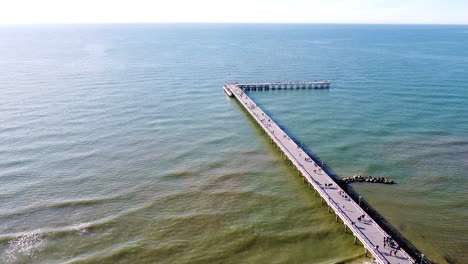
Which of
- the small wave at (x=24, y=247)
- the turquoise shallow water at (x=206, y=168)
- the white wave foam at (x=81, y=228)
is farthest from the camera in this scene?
A: the white wave foam at (x=81, y=228)

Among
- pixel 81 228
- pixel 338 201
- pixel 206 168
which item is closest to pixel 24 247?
pixel 81 228

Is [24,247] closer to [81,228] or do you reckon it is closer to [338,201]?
[81,228]

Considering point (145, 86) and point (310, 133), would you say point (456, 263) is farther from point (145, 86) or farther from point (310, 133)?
point (145, 86)

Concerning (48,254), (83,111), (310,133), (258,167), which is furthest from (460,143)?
(83,111)

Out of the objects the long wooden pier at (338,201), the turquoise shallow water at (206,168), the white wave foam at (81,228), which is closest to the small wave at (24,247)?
the turquoise shallow water at (206,168)

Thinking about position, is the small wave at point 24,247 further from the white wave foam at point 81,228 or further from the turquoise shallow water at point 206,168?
the white wave foam at point 81,228

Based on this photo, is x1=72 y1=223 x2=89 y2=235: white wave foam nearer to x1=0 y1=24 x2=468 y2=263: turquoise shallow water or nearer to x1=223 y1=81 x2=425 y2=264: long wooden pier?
x1=0 y1=24 x2=468 y2=263: turquoise shallow water
